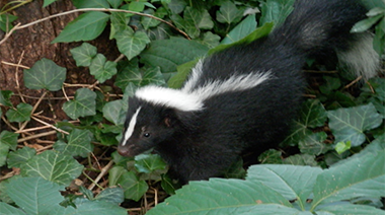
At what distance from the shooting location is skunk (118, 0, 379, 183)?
11.2 ft

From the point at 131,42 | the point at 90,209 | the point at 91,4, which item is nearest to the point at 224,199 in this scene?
the point at 90,209

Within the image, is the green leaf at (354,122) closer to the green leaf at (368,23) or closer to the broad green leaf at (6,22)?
the green leaf at (368,23)

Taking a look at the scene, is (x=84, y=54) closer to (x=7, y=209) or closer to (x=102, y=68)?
(x=102, y=68)

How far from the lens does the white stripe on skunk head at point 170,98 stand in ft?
11.2

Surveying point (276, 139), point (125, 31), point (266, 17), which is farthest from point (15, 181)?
point (266, 17)

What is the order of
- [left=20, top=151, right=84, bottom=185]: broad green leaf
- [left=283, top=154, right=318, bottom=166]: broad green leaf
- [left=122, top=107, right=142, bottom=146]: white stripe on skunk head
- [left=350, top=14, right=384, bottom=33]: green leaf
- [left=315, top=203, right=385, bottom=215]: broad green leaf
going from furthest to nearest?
1. [left=283, top=154, right=318, bottom=166]: broad green leaf
2. [left=122, top=107, right=142, bottom=146]: white stripe on skunk head
3. [left=20, top=151, right=84, bottom=185]: broad green leaf
4. [left=350, top=14, right=384, bottom=33]: green leaf
5. [left=315, top=203, right=385, bottom=215]: broad green leaf

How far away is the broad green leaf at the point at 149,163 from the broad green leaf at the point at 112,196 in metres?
0.21

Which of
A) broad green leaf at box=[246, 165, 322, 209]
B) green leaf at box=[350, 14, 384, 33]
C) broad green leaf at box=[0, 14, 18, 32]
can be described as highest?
green leaf at box=[350, 14, 384, 33]

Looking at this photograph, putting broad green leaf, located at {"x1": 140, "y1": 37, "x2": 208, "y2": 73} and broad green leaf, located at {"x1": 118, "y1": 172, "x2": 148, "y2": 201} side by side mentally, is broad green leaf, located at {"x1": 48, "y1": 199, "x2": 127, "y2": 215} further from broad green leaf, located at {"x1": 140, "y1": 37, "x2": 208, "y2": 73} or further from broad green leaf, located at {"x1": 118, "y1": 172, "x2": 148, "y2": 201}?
broad green leaf, located at {"x1": 140, "y1": 37, "x2": 208, "y2": 73}

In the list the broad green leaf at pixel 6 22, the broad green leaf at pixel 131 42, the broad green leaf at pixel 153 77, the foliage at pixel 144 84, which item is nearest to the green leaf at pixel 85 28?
the foliage at pixel 144 84

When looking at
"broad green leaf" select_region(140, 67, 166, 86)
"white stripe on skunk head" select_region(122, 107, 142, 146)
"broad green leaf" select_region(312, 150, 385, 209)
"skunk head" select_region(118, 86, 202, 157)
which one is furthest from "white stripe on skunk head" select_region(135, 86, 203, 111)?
"broad green leaf" select_region(312, 150, 385, 209)

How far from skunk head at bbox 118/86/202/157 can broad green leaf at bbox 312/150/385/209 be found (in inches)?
59.5

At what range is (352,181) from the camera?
6.63ft

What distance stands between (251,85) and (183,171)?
776 mm
